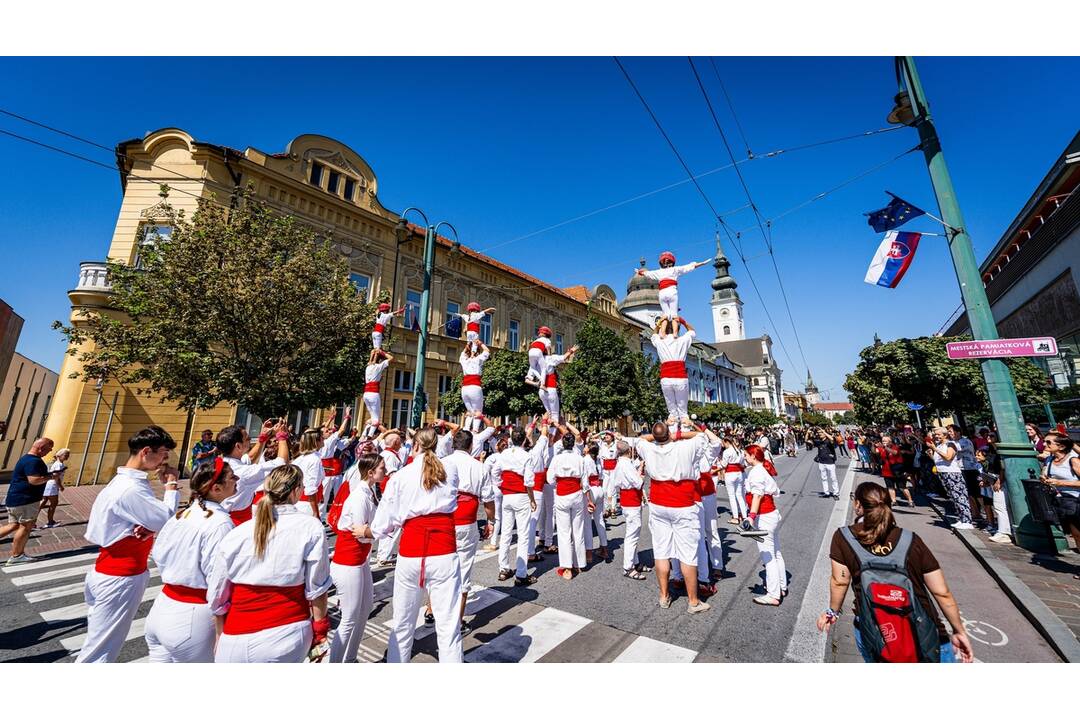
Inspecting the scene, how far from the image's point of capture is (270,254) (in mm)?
13539

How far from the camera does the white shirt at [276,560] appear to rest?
264cm

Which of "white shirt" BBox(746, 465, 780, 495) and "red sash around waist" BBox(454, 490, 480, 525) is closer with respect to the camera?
"red sash around waist" BBox(454, 490, 480, 525)

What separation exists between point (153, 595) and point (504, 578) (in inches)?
196

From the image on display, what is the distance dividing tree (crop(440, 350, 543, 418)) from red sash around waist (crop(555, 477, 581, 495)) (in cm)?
1584

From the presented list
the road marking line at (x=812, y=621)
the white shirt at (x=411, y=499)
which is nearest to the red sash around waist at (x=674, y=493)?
the road marking line at (x=812, y=621)

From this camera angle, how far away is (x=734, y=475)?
10.6 metres

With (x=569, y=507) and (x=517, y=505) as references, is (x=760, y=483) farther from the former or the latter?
(x=517, y=505)

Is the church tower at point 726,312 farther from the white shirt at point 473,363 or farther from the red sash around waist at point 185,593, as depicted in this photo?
the red sash around waist at point 185,593

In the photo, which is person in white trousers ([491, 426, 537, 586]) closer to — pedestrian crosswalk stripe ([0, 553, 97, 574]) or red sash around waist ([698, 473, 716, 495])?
red sash around waist ([698, 473, 716, 495])

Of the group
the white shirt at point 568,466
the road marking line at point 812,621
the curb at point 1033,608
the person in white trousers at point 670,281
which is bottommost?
the road marking line at point 812,621

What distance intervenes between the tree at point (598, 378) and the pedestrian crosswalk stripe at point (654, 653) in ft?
74.9

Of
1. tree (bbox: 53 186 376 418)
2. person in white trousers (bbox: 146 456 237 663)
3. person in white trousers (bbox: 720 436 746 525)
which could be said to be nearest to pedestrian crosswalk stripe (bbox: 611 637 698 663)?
person in white trousers (bbox: 146 456 237 663)

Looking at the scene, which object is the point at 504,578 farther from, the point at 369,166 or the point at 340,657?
the point at 369,166

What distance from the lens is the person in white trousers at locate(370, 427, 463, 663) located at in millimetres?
3580
